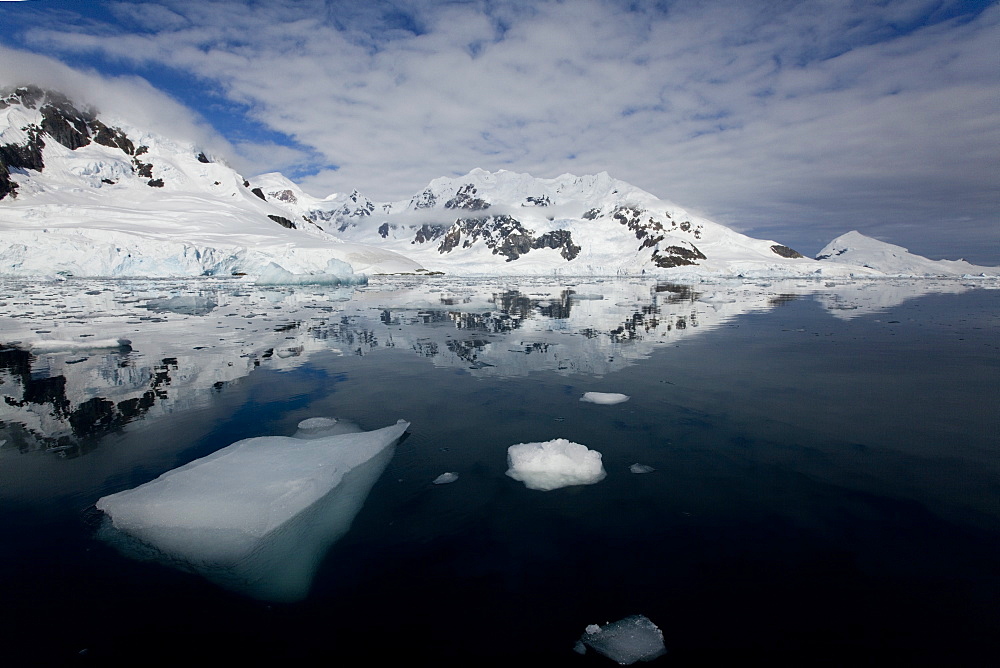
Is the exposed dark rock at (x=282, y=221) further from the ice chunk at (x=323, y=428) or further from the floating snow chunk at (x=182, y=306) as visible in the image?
the ice chunk at (x=323, y=428)

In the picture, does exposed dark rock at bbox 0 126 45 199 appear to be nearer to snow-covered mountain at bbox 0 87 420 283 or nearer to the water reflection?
snow-covered mountain at bbox 0 87 420 283

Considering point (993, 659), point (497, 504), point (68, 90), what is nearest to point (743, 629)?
point (993, 659)

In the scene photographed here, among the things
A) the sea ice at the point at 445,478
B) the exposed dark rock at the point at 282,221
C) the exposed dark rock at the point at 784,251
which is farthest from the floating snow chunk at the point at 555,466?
the exposed dark rock at the point at 784,251

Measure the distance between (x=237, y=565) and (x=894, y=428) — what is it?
24.0 ft

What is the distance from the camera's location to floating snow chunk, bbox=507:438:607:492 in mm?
4477

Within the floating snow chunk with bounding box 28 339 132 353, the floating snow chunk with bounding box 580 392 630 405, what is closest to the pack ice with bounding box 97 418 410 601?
the floating snow chunk with bounding box 580 392 630 405

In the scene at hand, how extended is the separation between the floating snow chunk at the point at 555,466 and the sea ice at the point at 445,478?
564mm

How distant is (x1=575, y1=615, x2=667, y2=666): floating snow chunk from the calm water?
10cm

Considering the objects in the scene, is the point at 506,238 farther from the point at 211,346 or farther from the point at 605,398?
the point at 605,398

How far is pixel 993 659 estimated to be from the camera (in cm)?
250

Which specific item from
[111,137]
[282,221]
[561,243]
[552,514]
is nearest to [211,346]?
[552,514]

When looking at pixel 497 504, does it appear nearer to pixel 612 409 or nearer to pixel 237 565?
pixel 237 565

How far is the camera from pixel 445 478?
14.8 feet

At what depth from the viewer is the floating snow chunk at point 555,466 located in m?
4.48
